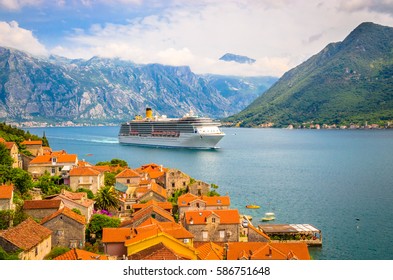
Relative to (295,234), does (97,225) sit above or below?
above

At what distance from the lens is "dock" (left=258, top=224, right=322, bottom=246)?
55.0ft

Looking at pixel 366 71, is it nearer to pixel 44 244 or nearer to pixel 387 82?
pixel 387 82

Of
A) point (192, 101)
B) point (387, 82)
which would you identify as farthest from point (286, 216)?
point (192, 101)

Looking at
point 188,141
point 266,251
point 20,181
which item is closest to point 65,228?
point 20,181

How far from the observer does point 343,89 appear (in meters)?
121

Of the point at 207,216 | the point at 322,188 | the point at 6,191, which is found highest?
the point at 6,191

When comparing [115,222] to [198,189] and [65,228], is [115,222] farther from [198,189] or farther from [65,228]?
[198,189]

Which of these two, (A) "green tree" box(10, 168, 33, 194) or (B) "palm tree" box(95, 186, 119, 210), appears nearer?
(A) "green tree" box(10, 168, 33, 194)

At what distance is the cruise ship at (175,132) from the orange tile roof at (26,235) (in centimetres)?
4771

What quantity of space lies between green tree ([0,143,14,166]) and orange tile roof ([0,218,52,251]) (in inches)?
293

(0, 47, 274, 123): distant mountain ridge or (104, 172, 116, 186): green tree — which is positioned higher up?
(0, 47, 274, 123): distant mountain ridge

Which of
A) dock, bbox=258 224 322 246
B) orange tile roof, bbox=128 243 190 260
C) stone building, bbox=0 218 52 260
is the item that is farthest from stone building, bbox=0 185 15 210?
dock, bbox=258 224 322 246

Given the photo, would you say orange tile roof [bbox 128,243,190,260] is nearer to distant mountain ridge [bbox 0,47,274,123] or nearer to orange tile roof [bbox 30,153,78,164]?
orange tile roof [bbox 30,153,78,164]

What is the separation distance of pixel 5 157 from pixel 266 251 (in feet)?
38.9
